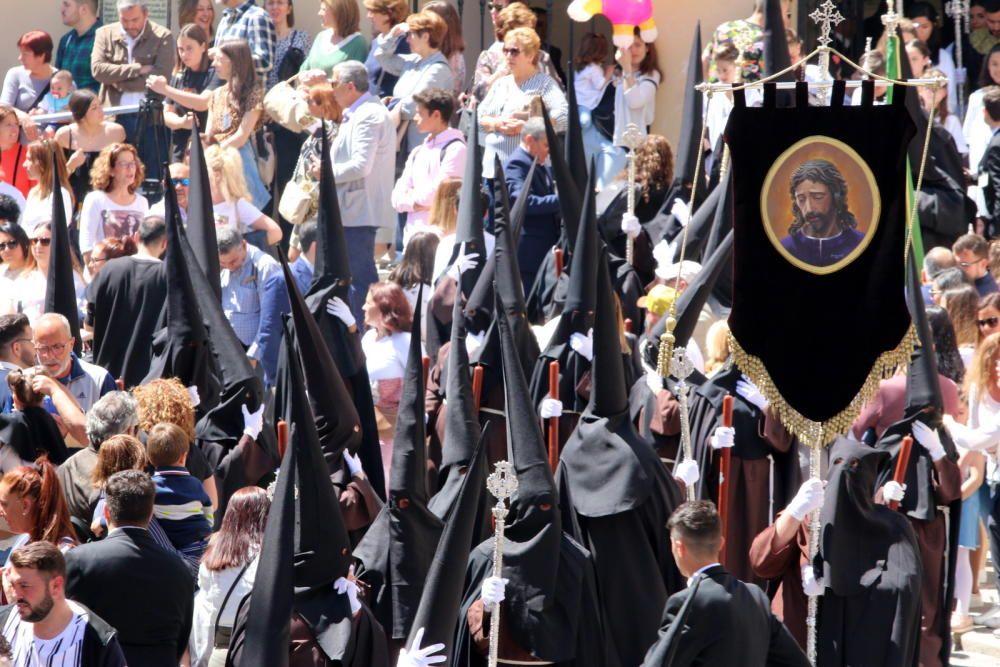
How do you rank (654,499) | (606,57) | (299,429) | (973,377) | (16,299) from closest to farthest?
(299,429) < (654,499) < (973,377) < (16,299) < (606,57)

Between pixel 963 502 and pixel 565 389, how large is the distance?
82.9 inches

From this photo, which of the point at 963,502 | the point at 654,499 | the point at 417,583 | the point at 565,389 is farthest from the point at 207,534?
the point at 963,502

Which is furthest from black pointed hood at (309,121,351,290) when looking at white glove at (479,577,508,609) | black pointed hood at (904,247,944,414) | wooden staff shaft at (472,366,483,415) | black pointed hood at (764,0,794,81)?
white glove at (479,577,508,609)

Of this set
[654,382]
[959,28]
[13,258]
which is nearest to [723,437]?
[654,382]

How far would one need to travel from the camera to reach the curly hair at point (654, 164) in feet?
38.2

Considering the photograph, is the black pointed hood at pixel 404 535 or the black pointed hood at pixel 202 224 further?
the black pointed hood at pixel 202 224

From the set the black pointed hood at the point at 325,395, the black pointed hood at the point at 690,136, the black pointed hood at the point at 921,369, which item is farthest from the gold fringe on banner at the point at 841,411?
the black pointed hood at the point at 690,136

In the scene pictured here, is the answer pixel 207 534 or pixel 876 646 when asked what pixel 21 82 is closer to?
pixel 207 534

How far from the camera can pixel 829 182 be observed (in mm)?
7715

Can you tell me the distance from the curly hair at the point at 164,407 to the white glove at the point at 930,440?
3287 millimetres

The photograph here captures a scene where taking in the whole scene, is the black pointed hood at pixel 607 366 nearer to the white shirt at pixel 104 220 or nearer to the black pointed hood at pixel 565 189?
the black pointed hood at pixel 565 189

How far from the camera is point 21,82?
1416 centimetres

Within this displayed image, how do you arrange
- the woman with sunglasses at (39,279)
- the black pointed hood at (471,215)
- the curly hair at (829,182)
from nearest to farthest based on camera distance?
1. the curly hair at (829,182)
2. the woman with sunglasses at (39,279)
3. the black pointed hood at (471,215)

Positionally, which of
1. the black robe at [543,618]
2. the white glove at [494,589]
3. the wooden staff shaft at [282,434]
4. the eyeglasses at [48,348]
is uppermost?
the eyeglasses at [48,348]
